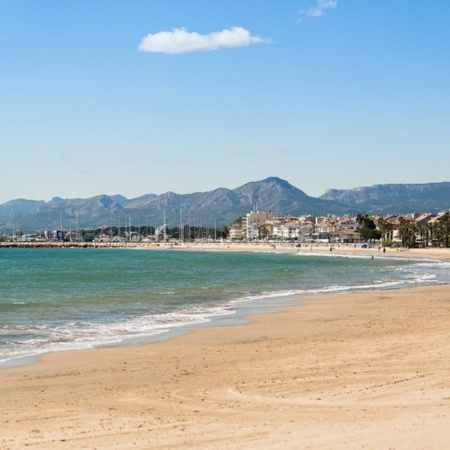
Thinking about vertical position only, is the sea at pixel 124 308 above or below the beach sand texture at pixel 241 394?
below

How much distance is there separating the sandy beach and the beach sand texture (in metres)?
0.02

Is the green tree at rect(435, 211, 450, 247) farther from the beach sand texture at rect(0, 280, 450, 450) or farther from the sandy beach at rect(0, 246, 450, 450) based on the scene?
the beach sand texture at rect(0, 280, 450, 450)

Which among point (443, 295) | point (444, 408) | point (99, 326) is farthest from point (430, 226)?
point (444, 408)

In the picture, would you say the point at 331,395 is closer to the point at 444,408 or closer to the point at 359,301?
the point at 444,408

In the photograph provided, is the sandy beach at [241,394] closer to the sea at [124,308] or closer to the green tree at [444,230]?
the sea at [124,308]

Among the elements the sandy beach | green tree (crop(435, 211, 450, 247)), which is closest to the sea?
the sandy beach

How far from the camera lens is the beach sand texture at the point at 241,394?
904 cm

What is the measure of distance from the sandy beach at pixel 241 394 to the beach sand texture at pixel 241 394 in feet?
0.08

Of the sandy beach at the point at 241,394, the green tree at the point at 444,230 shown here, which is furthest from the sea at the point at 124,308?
the green tree at the point at 444,230

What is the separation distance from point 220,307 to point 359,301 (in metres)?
6.51

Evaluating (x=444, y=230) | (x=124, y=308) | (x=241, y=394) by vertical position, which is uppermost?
(x=444, y=230)

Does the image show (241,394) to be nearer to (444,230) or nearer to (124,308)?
(124,308)

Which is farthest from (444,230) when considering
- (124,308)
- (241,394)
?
(241,394)

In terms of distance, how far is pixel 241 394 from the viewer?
38.2 ft
